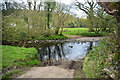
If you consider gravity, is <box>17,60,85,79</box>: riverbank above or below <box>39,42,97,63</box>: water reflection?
above

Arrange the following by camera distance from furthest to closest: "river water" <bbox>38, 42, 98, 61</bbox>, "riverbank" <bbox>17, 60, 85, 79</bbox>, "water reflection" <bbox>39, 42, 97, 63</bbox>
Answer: "river water" <bbox>38, 42, 98, 61</bbox>
"water reflection" <bbox>39, 42, 97, 63</bbox>
"riverbank" <bbox>17, 60, 85, 79</bbox>

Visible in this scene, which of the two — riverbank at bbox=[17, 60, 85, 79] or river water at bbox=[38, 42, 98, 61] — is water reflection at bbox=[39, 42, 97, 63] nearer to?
river water at bbox=[38, 42, 98, 61]

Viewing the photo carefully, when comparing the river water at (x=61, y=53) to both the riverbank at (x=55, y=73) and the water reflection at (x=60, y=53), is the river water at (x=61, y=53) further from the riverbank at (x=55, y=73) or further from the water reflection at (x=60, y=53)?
the riverbank at (x=55, y=73)

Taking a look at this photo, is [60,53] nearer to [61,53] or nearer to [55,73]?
[61,53]

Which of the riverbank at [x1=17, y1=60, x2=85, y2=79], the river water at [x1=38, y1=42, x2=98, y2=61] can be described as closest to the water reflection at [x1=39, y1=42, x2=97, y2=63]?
the river water at [x1=38, y1=42, x2=98, y2=61]

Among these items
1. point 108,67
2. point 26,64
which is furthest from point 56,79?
point 26,64

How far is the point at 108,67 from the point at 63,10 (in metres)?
16.8

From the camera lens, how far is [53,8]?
18.9 metres

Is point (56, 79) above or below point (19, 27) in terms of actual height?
below

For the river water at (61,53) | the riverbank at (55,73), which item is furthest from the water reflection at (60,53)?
the riverbank at (55,73)

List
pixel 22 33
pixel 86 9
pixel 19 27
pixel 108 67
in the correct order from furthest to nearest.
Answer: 1. pixel 86 9
2. pixel 22 33
3. pixel 19 27
4. pixel 108 67

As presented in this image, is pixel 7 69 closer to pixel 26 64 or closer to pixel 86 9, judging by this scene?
pixel 26 64

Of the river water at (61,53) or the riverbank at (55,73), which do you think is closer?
the riverbank at (55,73)

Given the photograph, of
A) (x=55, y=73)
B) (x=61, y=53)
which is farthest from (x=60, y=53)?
(x=55, y=73)
